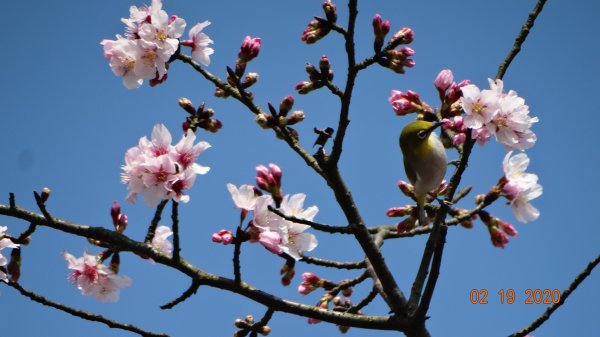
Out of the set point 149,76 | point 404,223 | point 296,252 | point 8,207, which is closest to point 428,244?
point 404,223

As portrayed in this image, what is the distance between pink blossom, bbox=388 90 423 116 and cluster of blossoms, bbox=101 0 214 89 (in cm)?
114

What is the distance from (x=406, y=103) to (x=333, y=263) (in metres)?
1.03

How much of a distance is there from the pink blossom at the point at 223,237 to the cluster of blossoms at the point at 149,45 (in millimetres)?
1037

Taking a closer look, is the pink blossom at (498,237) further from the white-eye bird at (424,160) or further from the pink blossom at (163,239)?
the pink blossom at (163,239)

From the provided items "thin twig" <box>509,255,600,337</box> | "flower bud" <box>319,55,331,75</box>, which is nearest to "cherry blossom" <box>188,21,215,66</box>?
"flower bud" <box>319,55,331,75</box>

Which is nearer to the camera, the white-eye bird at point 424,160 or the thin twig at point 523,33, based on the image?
the thin twig at point 523,33

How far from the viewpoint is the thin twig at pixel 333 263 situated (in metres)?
3.46

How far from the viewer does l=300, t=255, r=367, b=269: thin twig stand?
3457mm

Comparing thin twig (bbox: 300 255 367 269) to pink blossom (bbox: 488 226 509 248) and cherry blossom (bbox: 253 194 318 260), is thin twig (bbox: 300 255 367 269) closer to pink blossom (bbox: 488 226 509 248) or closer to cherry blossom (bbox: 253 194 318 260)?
cherry blossom (bbox: 253 194 318 260)

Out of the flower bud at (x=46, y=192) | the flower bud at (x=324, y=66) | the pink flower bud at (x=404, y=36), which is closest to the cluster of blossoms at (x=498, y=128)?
the pink flower bud at (x=404, y=36)

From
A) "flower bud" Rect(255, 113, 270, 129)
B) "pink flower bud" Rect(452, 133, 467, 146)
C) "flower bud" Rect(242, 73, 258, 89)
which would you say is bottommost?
"flower bud" Rect(255, 113, 270, 129)

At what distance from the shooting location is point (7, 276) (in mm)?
3154

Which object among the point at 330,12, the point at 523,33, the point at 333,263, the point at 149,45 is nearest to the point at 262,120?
the point at 330,12

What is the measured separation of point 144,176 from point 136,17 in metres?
1.07
